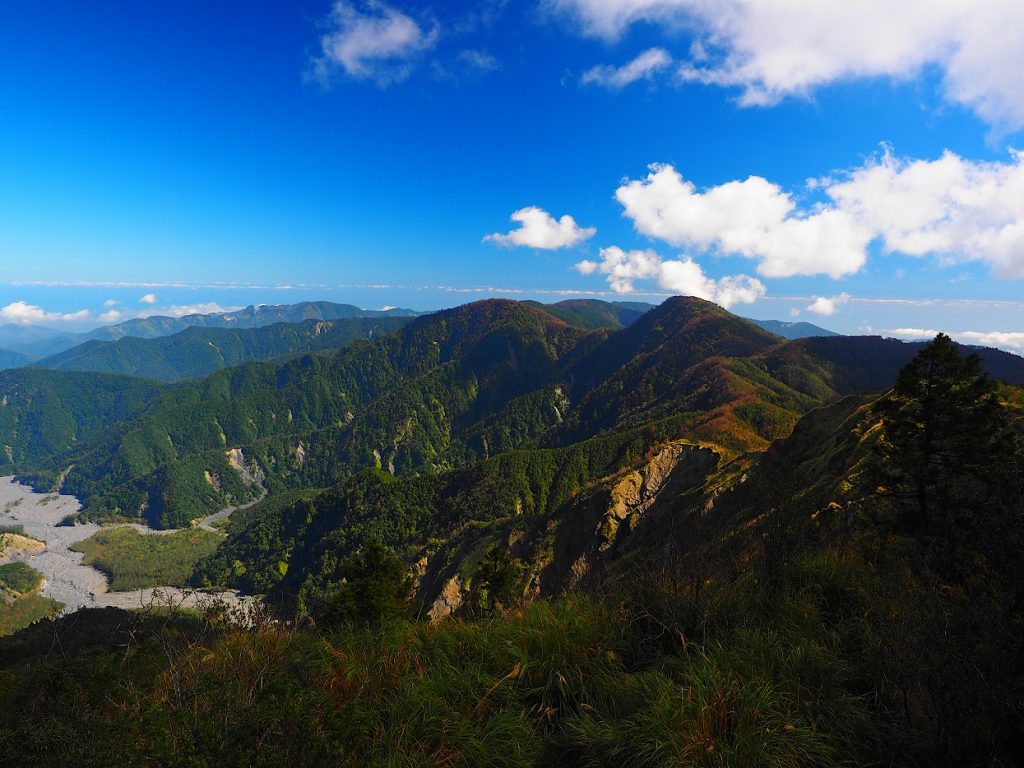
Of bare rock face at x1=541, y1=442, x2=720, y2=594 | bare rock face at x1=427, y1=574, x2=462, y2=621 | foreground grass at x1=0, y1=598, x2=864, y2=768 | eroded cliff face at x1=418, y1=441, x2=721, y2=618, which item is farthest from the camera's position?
bare rock face at x1=427, y1=574, x2=462, y2=621

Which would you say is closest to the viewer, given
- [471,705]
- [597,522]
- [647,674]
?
[647,674]

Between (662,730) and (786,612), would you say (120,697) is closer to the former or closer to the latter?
(662,730)

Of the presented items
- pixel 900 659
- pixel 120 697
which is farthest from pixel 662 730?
pixel 120 697

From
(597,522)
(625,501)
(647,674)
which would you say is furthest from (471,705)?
(625,501)

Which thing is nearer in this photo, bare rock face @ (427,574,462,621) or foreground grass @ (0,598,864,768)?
foreground grass @ (0,598,864,768)

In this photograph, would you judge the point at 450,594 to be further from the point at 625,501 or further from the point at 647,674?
the point at 647,674

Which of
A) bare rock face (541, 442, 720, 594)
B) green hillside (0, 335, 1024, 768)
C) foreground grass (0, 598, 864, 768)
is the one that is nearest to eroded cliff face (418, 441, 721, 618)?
bare rock face (541, 442, 720, 594)

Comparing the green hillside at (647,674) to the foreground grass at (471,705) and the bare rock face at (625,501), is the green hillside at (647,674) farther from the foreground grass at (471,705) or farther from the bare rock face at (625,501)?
the bare rock face at (625,501)

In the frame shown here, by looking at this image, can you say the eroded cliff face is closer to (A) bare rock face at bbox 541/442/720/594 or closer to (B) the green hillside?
(A) bare rock face at bbox 541/442/720/594
